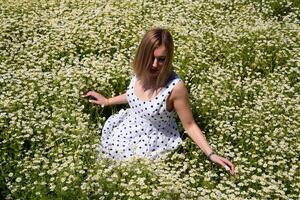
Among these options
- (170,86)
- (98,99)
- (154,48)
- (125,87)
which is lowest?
(125,87)

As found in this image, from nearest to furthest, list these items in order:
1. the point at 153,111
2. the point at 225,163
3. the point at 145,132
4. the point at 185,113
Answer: the point at 225,163, the point at 185,113, the point at 153,111, the point at 145,132

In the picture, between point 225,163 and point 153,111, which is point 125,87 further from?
→ point 225,163

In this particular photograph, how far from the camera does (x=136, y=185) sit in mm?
4449

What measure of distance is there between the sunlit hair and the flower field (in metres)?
0.78

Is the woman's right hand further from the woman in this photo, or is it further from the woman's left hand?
the woman's left hand

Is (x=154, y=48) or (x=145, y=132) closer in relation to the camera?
(x=154, y=48)

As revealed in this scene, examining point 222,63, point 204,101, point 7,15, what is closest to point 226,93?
point 204,101

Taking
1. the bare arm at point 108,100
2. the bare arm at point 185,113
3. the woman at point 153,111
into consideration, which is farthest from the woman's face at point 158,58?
the bare arm at point 108,100

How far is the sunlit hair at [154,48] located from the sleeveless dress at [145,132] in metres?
0.13

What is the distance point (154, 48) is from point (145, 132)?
3.05ft

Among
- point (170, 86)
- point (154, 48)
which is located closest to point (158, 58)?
point (154, 48)

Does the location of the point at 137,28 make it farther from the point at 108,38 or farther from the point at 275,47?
the point at 275,47

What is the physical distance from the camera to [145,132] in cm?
524

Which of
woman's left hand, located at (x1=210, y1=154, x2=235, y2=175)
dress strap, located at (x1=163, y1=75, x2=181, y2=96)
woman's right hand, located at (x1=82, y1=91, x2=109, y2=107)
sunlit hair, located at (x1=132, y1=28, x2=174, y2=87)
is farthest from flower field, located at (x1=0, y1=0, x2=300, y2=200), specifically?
sunlit hair, located at (x1=132, y1=28, x2=174, y2=87)
